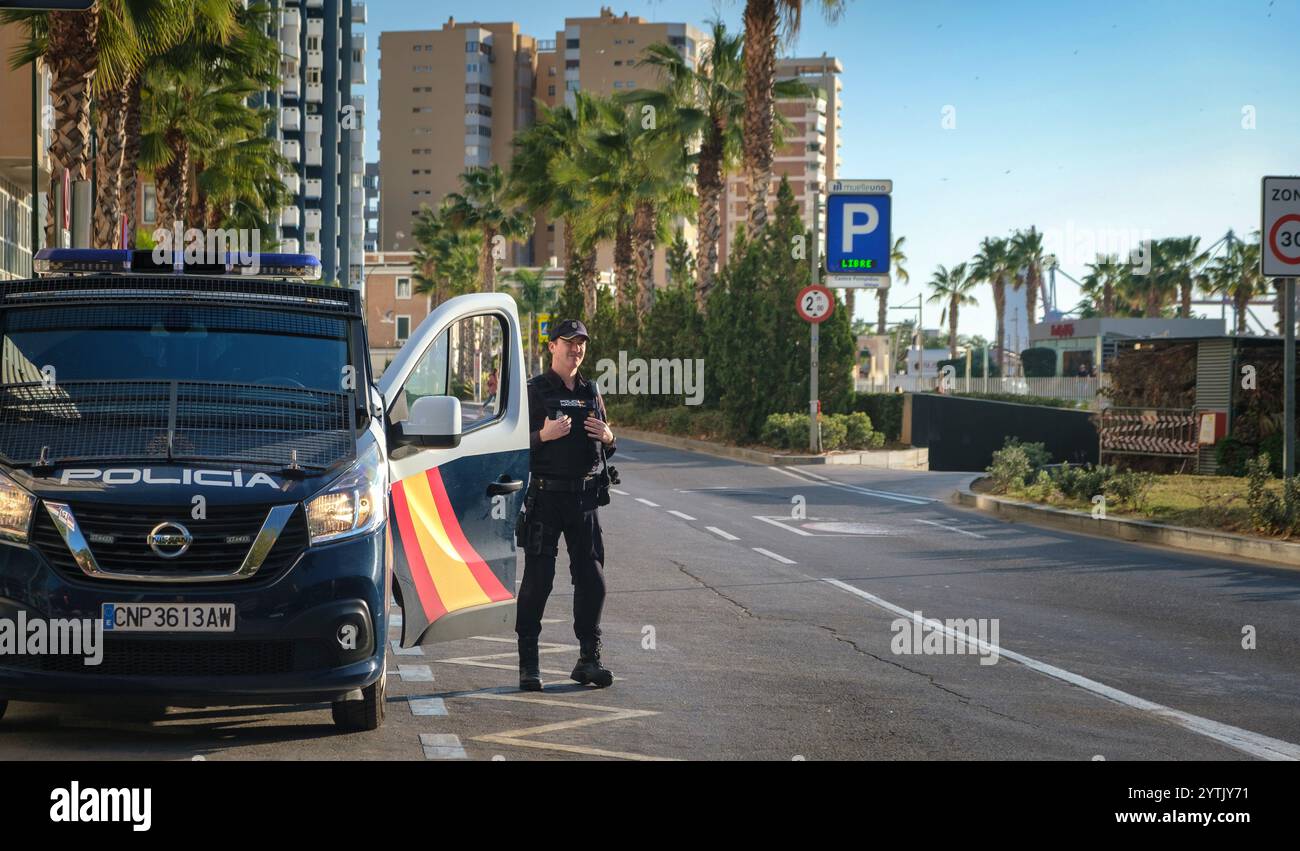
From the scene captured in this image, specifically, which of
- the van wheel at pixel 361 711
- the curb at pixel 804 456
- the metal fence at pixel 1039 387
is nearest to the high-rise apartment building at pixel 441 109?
the metal fence at pixel 1039 387

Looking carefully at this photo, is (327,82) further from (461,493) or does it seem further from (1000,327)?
(461,493)

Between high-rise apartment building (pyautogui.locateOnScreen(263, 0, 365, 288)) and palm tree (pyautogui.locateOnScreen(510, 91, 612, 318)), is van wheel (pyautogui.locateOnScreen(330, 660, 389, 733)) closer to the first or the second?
palm tree (pyautogui.locateOnScreen(510, 91, 612, 318))

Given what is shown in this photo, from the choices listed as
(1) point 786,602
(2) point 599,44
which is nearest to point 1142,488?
(1) point 786,602

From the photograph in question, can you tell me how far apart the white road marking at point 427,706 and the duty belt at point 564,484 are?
127cm

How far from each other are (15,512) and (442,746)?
81.9 inches

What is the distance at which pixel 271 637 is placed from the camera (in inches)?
263

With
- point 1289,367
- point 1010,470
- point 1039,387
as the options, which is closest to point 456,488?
point 1289,367

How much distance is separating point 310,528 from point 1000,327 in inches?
3949

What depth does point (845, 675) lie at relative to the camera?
9391 millimetres

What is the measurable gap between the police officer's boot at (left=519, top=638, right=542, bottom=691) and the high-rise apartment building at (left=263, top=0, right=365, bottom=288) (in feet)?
351

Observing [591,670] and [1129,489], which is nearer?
[591,670]

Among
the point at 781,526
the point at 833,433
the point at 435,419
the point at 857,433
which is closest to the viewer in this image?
the point at 435,419

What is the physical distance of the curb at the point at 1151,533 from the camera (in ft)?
53.5

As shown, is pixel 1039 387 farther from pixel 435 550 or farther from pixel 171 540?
pixel 171 540
